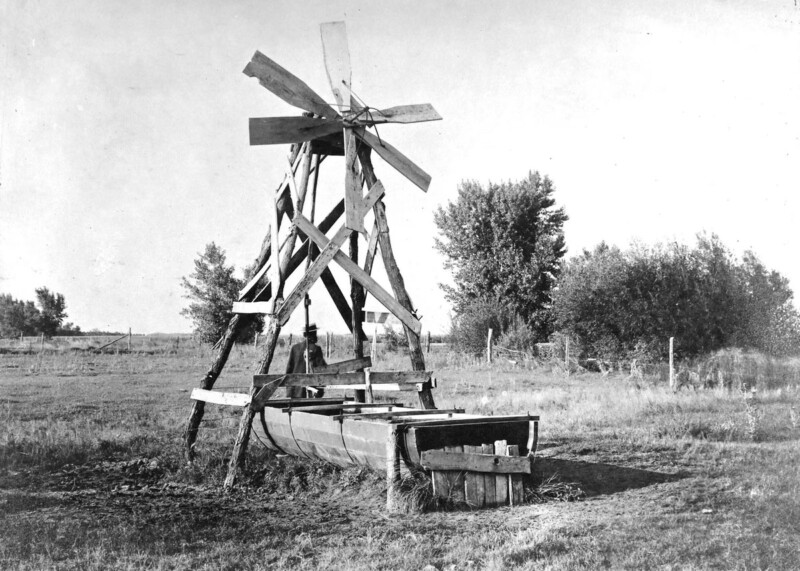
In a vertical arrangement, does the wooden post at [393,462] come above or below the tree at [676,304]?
below

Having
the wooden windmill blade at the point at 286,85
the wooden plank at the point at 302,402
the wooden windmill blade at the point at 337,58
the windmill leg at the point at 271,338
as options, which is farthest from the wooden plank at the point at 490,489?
the wooden windmill blade at the point at 337,58

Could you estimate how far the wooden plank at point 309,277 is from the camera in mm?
8766

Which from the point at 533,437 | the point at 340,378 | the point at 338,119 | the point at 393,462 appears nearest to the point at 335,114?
the point at 338,119

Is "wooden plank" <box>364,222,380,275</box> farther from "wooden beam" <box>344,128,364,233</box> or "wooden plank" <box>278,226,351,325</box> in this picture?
"wooden plank" <box>278,226,351,325</box>

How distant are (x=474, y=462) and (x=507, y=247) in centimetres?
2985

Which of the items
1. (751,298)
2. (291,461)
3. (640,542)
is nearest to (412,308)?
(291,461)

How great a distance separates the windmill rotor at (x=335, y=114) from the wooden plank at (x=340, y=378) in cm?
199

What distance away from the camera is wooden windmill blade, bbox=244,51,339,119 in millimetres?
8943

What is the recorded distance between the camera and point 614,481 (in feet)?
28.2

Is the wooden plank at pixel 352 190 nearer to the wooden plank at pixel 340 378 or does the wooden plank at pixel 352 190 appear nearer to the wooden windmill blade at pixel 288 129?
the wooden windmill blade at pixel 288 129

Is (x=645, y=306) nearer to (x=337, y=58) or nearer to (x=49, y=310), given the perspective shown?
(x=337, y=58)

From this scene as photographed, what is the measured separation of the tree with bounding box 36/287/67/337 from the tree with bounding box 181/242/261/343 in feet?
46.6

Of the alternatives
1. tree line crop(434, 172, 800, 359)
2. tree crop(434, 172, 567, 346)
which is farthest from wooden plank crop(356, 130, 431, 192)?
tree crop(434, 172, 567, 346)

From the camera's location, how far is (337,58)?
9922mm
